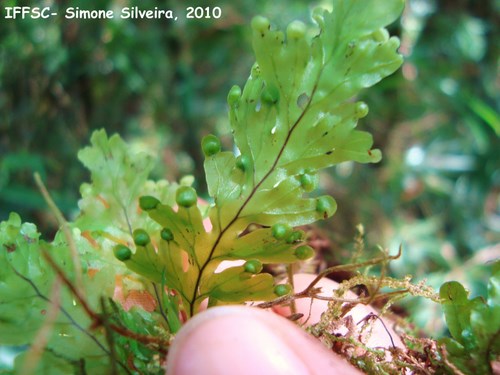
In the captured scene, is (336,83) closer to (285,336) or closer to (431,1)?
(285,336)

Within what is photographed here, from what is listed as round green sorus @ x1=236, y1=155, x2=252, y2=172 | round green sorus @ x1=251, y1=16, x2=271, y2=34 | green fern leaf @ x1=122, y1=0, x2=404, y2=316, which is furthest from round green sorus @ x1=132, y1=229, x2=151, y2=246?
round green sorus @ x1=251, y1=16, x2=271, y2=34

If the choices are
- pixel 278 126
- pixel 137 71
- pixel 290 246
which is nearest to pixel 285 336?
pixel 290 246

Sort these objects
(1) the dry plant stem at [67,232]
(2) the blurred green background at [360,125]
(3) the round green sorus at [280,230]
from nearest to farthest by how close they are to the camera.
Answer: (1) the dry plant stem at [67,232] → (3) the round green sorus at [280,230] → (2) the blurred green background at [360,125]

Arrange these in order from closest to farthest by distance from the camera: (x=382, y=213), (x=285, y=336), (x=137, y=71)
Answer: (x=285, y=336)
(x=137, y=71)
(x=382, y=213)

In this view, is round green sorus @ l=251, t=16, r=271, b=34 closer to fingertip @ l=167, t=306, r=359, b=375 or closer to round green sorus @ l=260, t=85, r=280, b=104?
round green sorus @ l=260, t=85, r=280, b=104

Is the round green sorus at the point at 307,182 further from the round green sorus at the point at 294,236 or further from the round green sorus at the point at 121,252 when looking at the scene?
the round green sorus at the point at 121,252

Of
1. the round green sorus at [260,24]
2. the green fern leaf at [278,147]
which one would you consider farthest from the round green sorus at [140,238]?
the round green sorus at [260,24]

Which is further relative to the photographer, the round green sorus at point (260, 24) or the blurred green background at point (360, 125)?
the blurred green background at point (360, 125)
